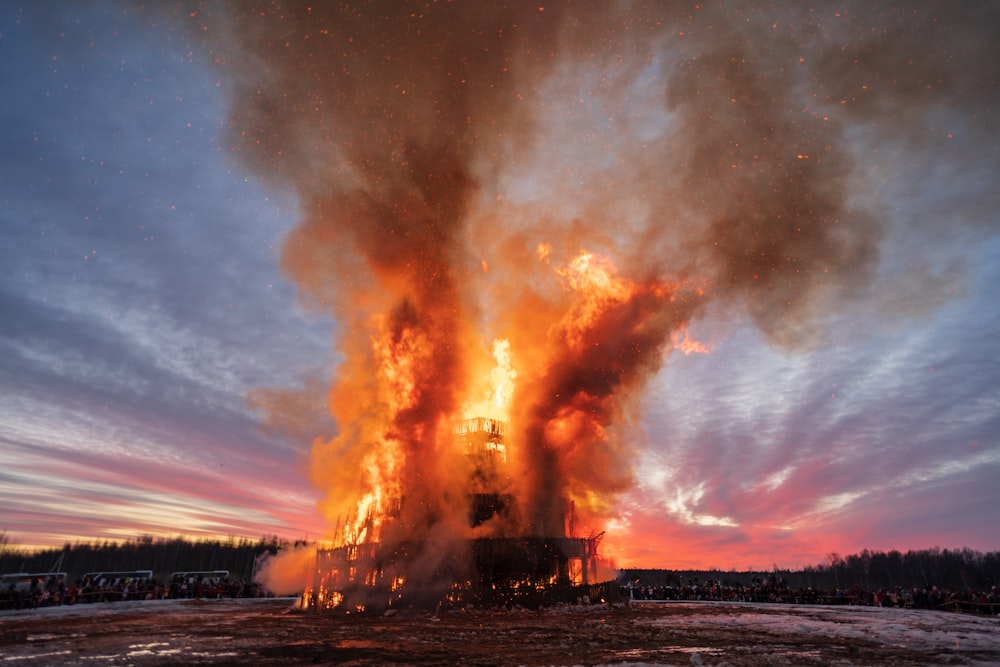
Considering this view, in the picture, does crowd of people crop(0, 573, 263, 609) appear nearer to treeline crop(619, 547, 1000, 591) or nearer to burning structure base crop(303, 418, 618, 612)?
burning structure base crop(303, 418, 618, 612)

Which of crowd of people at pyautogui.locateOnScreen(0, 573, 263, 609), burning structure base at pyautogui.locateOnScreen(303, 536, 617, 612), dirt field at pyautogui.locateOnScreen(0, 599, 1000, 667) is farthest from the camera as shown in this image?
burning structure base at pyautogui.locateOnScreen(303, 536, 617, 612)

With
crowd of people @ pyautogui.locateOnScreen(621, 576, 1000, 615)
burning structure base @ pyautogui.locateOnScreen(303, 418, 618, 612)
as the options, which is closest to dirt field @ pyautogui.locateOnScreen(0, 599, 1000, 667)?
burning structure base @ pyautogui.locateOnScreen(303, 418, 618, 612)

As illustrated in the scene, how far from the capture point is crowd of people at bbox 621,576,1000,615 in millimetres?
34625

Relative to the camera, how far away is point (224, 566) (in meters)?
138

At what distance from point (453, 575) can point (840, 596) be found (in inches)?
1246

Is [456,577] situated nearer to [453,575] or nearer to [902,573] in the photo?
[453,575]

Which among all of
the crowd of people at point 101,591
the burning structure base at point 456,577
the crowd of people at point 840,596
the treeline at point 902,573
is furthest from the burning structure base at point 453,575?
the treeline at point 902,573

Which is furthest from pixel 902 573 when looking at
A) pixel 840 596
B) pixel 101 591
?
pixel 101 591

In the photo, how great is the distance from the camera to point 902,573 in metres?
142

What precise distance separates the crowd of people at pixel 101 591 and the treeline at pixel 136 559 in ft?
295

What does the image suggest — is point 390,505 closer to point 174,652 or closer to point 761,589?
point 174,652

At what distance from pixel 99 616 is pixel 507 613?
2233cm

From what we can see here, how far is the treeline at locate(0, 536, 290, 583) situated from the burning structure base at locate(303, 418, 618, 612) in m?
111

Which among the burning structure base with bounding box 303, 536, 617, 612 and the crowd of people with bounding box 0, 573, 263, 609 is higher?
the burning structure base with bounding box 303, 536, 617, 612
